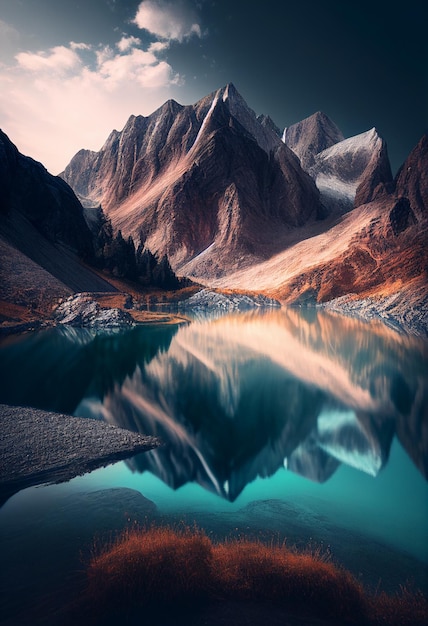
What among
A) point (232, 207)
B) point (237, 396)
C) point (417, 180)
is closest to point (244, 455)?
point (237, 396)

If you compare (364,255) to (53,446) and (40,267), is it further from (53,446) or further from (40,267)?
(53,446)

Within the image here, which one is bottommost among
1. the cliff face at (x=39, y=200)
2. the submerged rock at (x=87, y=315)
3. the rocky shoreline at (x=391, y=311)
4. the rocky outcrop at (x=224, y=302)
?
the submerged rock at (x=87, y=315)

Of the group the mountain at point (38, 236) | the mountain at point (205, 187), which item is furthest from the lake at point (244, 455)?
the mountain at point (205, 187)

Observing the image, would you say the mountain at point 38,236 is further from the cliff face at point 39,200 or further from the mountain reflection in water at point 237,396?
the mountain reflection in water at point 237,396

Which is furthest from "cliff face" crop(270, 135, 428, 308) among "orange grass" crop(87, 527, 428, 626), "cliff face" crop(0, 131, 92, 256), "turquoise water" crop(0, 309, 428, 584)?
"orange grass" crop(87, 527, 428, 626)

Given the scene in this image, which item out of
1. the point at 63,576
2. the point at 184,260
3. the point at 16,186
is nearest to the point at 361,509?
the point at 63,576

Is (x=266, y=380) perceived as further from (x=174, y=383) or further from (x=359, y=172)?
(x=359, y=172)
